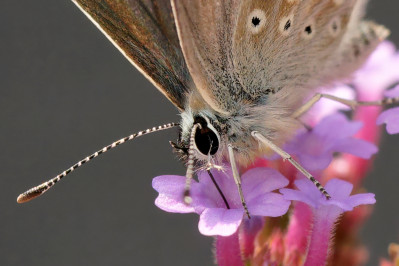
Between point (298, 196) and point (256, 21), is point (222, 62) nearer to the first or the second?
point (256, 21)

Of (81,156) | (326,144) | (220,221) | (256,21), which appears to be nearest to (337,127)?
(326,144)

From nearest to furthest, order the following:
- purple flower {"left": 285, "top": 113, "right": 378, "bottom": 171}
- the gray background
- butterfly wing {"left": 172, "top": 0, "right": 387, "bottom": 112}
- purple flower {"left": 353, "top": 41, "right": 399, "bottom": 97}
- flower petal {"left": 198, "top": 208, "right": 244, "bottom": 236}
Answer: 1. flower petal {"left": 198, "top": 208, "right": 244, "bottom": 236}
2. butterfly wing {"left": 172, "top": 0, "right": 387, "bottom": 112}
3. purple flower {"left": 285, "top": 113, "right": 378, "bottom": 171}
4. purple flower {"left": 353, "top": 41, "right": 399, "bottom": 97}
5. the gray background

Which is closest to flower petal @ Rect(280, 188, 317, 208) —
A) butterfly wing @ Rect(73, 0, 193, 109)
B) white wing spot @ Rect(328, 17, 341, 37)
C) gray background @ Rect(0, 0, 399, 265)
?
butterfly wing @ Rect(73, 0, 193, 109)

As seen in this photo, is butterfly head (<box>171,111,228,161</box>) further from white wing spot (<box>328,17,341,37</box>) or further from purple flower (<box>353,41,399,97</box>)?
purple flower (<box>353,41,399,97</box>)

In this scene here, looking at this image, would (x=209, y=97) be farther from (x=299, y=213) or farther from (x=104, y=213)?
(x=104, y=213)

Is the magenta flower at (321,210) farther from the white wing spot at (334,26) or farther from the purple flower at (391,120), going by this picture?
the white wing spot at (334,26)

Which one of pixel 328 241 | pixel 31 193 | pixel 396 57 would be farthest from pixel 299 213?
pixel 396 57

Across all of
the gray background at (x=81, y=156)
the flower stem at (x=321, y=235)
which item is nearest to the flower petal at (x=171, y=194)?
the flower stem at (x=321, y=235)
